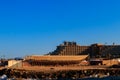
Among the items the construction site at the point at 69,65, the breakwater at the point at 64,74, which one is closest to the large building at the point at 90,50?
the construction site at the point at 69,65

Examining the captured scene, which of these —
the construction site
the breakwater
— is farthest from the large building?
the breakwater

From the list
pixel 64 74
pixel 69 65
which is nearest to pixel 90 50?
pixel 69 65

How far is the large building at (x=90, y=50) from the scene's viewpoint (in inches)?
3781

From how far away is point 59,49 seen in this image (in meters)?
105

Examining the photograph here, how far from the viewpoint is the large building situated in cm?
9604

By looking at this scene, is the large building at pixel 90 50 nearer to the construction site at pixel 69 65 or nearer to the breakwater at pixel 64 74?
the construction site at pixel 69 65

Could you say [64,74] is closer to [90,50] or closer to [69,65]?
[69,65]

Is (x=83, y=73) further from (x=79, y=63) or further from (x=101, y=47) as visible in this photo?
(x=101, y=47)

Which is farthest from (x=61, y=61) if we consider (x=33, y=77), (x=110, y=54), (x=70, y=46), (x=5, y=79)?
(x=70, y=46)

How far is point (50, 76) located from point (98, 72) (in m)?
7.10

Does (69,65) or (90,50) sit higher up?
(90,50)

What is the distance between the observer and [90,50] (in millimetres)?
101000

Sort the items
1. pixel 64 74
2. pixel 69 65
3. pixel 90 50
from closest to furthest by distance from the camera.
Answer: pixel 64 74 < pixel 69 65 < pixel 90 50

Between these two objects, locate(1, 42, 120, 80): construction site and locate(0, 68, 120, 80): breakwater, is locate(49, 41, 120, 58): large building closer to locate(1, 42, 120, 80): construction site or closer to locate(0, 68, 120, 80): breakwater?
locate(1, 42, 120, 80): construction site
